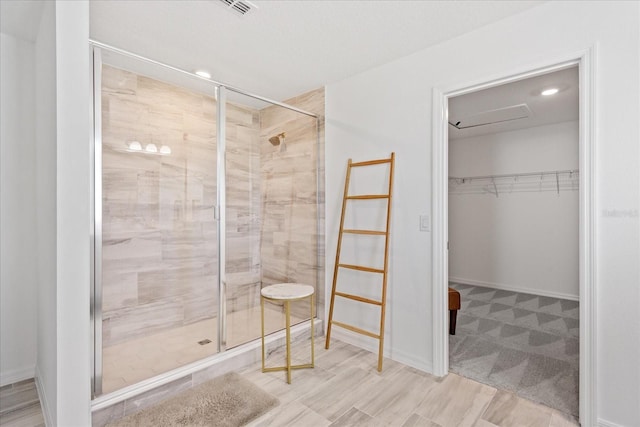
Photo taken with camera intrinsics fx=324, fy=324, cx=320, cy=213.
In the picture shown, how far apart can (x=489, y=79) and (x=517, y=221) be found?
10.8ft

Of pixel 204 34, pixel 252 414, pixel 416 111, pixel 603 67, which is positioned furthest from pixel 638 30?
pixel 252 414

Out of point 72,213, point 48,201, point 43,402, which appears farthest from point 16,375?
point 72,213

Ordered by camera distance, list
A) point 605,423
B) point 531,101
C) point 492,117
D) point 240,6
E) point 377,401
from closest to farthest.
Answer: point 605,423 → point 240,6 → point 377,401 → point 531,101 → point 492,117

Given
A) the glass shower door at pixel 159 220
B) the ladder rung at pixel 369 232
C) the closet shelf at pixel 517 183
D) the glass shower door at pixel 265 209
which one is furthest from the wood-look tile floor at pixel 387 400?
the closet shelf at pixel 517 183

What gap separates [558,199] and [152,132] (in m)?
4.93

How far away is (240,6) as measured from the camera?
189 centimetres

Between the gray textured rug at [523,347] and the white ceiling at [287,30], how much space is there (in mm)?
2385

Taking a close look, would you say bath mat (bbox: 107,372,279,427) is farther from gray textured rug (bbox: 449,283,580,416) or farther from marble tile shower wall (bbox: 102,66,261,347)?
gray textured rug (bbox: 449,283,580,416)

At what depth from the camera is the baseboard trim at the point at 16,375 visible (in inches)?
86.5

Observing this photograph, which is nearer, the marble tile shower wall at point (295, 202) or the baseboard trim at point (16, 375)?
the baseboard trim at point (16, 375)

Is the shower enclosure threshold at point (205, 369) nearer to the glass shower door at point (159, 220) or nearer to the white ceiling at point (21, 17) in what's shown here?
the glass shower door at point (159, 220)

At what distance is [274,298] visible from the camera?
7.22 ft

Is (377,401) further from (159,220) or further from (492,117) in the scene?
(492,117)

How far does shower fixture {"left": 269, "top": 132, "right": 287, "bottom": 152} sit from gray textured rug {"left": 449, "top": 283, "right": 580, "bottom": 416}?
7.60 feet
